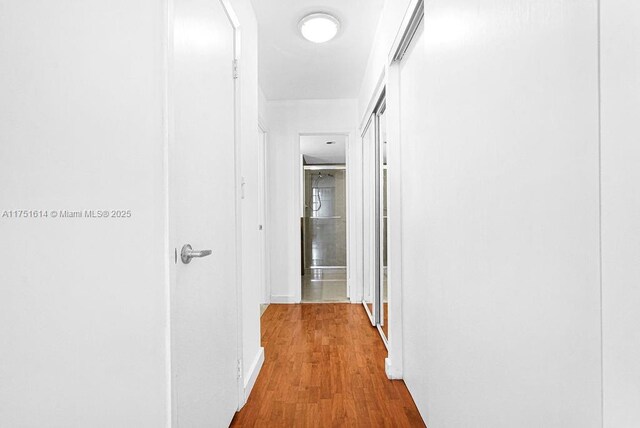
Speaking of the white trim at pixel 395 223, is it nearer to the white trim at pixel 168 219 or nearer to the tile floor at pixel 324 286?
the white trim at pixel 168 219

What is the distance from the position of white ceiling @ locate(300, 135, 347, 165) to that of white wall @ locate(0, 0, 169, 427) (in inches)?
159

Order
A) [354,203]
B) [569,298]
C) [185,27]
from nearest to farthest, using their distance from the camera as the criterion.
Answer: [569,298] → [185,27] → [354,203]

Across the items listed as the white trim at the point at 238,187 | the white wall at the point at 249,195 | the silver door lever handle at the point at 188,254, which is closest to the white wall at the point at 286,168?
the white wall at the point at 249,195

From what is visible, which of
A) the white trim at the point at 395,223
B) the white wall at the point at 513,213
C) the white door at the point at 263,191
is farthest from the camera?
the white door at the point at 263,191

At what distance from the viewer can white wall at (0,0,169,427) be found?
2.60 feet

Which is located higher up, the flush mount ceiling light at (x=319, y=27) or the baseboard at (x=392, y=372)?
the flush mount ceiling light at (x=319, y=27)

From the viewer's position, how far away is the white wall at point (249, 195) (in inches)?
84.9

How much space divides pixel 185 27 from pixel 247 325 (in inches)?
63.8

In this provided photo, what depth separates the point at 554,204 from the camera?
70cm

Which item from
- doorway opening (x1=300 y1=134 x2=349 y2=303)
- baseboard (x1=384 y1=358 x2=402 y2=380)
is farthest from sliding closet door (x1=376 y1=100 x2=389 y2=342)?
doorway opening (x1=300 y1=134 x2=349 y2=303)

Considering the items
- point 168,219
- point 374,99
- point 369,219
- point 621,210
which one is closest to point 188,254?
point 168,219

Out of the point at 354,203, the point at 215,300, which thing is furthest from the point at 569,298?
the point at 354,203

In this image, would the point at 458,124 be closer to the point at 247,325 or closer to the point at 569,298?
the point at 569,298

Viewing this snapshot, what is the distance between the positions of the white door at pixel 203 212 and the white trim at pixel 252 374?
6.2 inches
